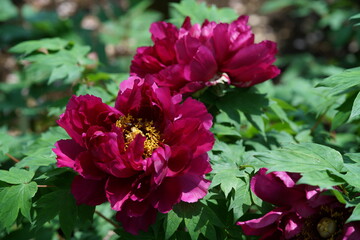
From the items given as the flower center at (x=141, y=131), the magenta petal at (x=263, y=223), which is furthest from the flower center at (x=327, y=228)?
the flower center at (x=141, y=131)

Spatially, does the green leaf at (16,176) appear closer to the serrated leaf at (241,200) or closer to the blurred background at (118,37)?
the blurred background at (118,37)

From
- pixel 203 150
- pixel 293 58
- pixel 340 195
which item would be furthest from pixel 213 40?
pixel 293 58

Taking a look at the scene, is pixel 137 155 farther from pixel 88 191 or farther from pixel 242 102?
pixel 242 102

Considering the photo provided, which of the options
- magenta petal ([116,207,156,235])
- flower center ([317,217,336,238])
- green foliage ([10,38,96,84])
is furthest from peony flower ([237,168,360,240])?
green foliage ([10,38,96,84])

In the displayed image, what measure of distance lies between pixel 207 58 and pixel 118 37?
295 centimetres

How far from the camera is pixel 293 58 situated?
166 inches

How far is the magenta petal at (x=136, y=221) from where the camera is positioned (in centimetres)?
121

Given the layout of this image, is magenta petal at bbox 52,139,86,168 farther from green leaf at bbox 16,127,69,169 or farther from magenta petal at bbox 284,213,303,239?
magenta petal at bbox 284,213,303,239

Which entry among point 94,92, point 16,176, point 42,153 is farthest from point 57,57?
point 16,176

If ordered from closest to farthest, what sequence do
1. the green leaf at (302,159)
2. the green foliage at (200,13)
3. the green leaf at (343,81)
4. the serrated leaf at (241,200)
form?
the green leaf at (302,159) → the serrated leaf at (241,200) → the green leaf at (343,81) → the green foliage at (200,13)

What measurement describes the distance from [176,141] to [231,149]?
31 cm

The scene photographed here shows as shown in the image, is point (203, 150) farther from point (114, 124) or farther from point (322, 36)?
point (322, 36)

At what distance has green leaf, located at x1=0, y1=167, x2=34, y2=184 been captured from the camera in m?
1.31

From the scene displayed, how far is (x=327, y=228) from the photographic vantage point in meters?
1.15
